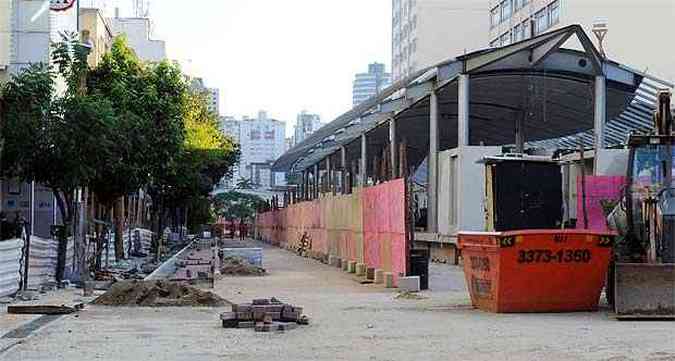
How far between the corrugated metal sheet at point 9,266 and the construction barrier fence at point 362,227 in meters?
7.81

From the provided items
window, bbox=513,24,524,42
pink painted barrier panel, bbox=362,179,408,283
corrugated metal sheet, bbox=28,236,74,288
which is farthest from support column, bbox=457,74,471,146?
window, bbox=513,24,524,42

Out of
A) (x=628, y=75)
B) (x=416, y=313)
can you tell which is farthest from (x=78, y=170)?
(x=628, y=75)

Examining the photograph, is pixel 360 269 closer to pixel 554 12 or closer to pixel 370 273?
pixel 370 273

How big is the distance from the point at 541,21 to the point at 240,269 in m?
55.6

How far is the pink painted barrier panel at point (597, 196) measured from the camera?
21.2m

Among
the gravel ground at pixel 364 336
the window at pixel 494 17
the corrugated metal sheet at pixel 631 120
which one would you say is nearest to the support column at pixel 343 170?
the corrugated metal sheet at pixel 631 120

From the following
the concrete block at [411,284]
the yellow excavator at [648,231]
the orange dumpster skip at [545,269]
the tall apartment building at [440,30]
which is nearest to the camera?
the yellow excavator at [648,231]

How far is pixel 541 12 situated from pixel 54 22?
178 feet

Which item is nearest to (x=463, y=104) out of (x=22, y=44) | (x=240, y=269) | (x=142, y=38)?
(x=240, y=269)

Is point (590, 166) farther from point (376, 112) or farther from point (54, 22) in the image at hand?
point (54, 22)

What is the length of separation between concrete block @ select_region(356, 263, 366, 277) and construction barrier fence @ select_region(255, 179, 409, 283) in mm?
149

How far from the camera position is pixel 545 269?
1609 cm

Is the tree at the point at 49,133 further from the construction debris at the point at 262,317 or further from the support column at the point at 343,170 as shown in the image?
the support column at the point at 343,170

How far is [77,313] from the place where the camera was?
1711 cm
